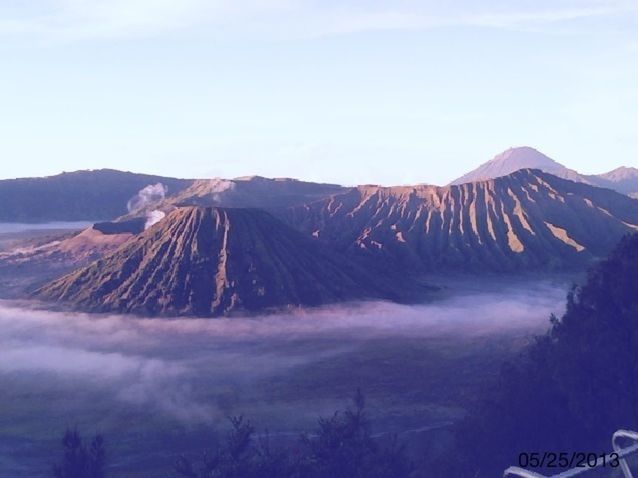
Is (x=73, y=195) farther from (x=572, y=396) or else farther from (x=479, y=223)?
(x=572, y=396)

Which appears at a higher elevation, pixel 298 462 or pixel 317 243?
pixel 317 243

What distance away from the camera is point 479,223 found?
349 feet

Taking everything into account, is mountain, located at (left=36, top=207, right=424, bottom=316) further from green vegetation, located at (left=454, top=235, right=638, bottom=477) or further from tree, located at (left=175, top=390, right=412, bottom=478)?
tree, located at (left=175, top=390, right=412, bottom=478)

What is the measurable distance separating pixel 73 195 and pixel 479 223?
107088mm

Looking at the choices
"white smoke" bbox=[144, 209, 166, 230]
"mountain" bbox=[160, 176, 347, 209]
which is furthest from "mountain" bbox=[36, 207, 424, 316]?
"mountain" bbox=[160, 176, 347, 209]

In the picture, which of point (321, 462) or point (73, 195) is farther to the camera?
point (73, 195)

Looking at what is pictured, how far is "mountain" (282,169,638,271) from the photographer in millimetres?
98938

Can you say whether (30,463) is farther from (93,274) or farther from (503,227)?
(503,227)

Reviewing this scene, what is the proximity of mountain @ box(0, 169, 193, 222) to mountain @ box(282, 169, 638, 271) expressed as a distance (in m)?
69.5

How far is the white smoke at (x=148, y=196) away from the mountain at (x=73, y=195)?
74.9 inches

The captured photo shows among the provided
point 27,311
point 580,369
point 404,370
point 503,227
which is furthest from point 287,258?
point 580,369

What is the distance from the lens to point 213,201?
121 m

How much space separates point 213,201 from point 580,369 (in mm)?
92611

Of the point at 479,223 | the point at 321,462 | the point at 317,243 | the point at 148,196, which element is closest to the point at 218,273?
the point at 317,243
